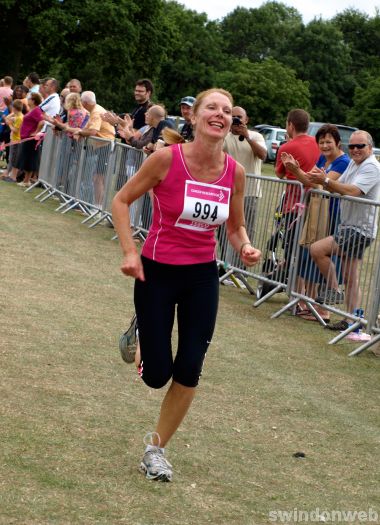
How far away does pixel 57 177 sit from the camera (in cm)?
1980

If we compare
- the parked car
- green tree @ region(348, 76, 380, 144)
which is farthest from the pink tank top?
green tree @ region(348, 76, 380, 144)

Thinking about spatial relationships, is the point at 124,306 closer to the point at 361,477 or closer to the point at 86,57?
the point at 361,477

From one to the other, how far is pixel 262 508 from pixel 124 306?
5.49 meters

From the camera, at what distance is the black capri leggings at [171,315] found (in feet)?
18.6

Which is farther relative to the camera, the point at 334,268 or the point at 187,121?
the point at 187,121

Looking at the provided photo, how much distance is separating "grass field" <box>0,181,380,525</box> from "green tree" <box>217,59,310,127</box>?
72408 millimetres

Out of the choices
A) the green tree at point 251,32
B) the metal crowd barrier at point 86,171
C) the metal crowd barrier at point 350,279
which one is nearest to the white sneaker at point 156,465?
the metal crowd barrier at point 350,279

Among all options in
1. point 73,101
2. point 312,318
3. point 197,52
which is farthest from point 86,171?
point 197,52

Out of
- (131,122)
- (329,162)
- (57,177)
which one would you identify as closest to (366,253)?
(329,162)

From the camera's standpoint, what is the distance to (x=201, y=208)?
5.57m

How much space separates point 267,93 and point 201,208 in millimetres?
79671

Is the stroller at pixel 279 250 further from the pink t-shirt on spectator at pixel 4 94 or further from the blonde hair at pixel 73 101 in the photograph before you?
the pink t-shirt on spectator at pixel 4 94

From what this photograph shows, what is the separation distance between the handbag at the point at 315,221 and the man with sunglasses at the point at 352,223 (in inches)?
6.3

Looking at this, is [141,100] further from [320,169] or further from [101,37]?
[101,37]
